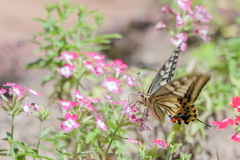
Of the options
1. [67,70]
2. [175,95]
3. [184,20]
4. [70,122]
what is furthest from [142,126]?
[184,20]

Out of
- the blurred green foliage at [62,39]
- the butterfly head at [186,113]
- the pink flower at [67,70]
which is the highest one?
the blurred green foliage at [62,39]

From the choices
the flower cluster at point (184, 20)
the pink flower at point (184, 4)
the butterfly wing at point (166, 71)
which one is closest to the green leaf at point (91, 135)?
the butterfly wing at point (166, 71)

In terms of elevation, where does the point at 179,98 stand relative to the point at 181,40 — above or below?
below

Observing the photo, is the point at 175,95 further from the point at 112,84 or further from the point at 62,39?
the point at 62,39

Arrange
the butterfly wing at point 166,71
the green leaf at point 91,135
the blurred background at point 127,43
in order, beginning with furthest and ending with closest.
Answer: the blurred background at point 127,43 < the butterfly wing at point 166,71 < the green leaf at point 91,135

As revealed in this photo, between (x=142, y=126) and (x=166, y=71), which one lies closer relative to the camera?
(x=142, y=126)

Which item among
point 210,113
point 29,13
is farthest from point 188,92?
point 29,13

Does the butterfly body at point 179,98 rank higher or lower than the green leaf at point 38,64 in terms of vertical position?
lower

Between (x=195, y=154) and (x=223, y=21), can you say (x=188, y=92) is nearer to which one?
(x=195, y=154)

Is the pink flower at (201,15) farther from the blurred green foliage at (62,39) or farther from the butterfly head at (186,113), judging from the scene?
the butterfly head at (186,113)
